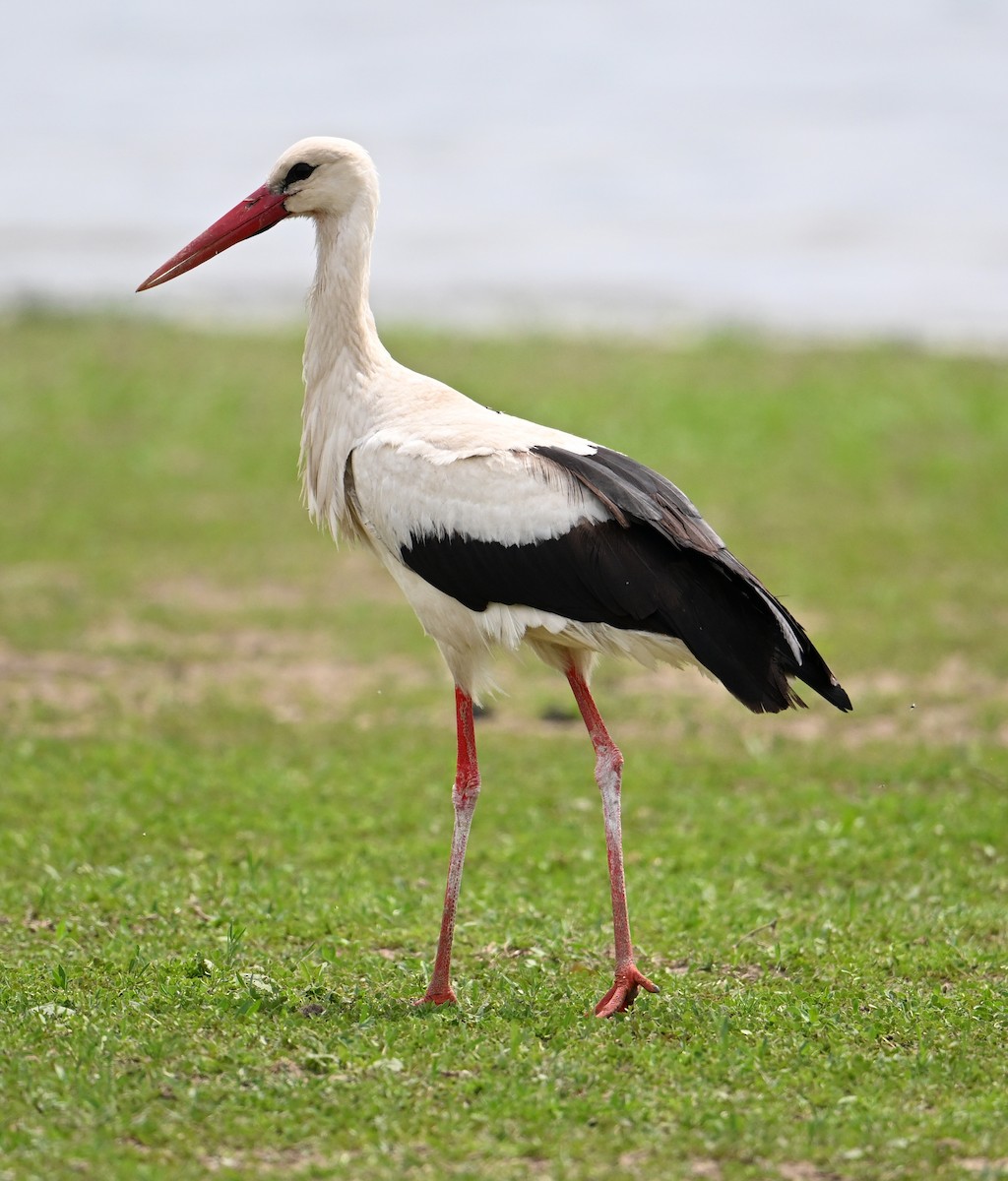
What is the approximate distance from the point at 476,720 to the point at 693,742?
1.18 m

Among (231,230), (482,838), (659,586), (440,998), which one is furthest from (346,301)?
(482,838)

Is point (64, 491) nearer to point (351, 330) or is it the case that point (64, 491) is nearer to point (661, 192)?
point (351, 330)

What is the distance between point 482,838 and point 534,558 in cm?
227

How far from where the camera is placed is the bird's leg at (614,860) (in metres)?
5.02

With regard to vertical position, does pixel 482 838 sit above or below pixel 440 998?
below

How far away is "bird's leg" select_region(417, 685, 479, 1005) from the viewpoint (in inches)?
199

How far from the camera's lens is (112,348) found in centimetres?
1620

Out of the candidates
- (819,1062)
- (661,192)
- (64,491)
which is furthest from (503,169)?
(819,1062)

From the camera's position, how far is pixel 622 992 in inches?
197

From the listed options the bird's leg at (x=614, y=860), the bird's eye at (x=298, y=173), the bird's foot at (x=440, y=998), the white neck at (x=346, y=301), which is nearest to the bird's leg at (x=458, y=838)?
the bird's foot at (x=440, y=998)

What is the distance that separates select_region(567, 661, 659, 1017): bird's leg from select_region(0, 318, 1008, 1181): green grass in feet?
0.33

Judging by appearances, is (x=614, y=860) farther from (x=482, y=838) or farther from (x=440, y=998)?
(x=482, y=838)

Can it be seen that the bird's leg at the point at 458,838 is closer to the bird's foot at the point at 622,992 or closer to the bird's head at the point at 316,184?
the bird's foot at the point at 622,992

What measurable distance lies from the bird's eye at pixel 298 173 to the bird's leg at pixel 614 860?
1954 mm
